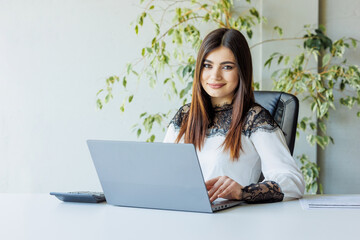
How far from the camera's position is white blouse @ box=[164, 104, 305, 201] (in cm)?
188

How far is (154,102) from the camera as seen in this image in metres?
3.67

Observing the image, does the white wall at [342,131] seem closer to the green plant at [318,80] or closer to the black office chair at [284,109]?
the green plant at [318,80]

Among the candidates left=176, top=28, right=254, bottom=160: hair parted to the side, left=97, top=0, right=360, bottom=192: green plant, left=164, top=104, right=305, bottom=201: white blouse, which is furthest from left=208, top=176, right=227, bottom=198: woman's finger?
left=97, top=0, right=360, bottom=192: green plant

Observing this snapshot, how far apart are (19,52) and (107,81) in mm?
782

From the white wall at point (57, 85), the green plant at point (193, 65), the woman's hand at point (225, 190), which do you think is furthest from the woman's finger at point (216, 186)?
the white wall at point (57, 85)

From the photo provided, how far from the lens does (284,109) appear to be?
7.00 ft

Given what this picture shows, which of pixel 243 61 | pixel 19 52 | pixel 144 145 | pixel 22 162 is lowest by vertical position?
pixel 22 162

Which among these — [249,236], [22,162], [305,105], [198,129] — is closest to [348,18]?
[305,105]

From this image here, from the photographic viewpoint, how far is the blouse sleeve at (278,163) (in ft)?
5.49

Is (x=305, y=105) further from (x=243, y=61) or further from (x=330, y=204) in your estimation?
(x=330, y=204)

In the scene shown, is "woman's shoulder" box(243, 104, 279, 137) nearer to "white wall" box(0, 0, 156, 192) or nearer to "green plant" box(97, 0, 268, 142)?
"green plant" box(97, 0, 268, 142)

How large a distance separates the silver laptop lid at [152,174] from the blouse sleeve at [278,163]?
40cm

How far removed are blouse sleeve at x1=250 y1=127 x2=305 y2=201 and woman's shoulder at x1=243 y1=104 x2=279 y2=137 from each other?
0.6 inches

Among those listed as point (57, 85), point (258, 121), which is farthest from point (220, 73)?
point (57, 85)
